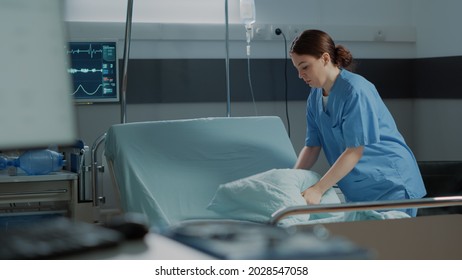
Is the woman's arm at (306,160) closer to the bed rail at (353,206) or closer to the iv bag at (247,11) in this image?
the iv bag at (247,11)

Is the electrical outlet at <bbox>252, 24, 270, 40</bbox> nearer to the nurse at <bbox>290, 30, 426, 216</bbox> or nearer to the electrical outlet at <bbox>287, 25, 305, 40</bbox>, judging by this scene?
the electrical outlet at <bbox>287, 25, 305, 40</bbox>

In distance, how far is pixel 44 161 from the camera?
3.22m

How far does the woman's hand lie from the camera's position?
2.72 m

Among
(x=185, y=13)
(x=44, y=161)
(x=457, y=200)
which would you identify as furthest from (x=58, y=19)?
(x=185, y=13)

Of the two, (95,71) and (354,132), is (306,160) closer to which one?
A: (354,132)

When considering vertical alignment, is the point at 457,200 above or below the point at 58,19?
below

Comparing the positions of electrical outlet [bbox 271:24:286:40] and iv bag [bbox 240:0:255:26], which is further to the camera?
electrical outlet [bbox 271:24:286:40]

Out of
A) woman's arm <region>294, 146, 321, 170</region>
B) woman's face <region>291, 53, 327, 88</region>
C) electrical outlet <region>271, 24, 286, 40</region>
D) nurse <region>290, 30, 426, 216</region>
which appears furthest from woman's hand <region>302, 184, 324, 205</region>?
electrical outlet <region>271, 24, 286, 40</region>

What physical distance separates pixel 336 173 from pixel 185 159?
64 cm

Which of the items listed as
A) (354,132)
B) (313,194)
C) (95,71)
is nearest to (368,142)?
(354,132)

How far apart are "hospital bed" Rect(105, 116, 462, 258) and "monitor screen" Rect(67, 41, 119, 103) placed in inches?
35.5

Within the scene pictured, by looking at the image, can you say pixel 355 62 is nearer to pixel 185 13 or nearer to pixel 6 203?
pixel 185 13
